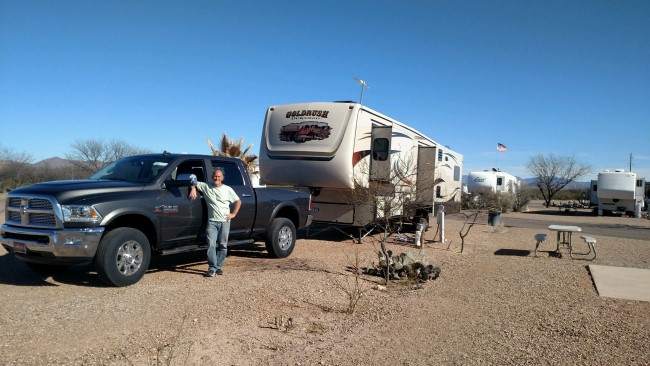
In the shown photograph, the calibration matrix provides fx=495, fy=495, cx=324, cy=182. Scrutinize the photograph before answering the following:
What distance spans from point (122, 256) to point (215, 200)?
1.53 meters

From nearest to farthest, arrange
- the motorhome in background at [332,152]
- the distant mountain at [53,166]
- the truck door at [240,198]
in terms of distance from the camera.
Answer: the truck door at [240,198], the motorhome in background at [332,152], the distant mountain at [53,166]

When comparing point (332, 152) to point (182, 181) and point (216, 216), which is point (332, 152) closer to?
point (216, 216)

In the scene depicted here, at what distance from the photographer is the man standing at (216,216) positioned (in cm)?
738

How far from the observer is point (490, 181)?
3344 centimetres

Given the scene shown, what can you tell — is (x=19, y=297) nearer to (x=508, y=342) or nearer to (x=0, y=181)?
(x=508, y=342)

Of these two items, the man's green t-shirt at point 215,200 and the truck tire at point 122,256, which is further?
the man's green t-shirt at point 215,200

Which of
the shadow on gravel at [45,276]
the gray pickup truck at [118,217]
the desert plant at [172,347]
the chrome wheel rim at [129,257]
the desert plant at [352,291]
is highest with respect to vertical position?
the gray pickup truck at [118,217]

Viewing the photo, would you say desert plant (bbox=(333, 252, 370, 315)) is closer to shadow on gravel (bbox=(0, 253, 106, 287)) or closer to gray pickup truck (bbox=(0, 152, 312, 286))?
gray pickup truck (bbox=(0, 152, 312, 286))

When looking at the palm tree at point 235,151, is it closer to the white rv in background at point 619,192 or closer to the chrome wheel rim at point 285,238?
the chrome wheel rim at point 285,238

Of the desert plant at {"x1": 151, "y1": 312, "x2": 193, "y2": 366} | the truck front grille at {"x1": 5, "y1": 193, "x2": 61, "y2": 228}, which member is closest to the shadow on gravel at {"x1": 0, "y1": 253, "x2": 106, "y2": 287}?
the truck front grille at {"x1": 5, "y1": 193, "x2": 61, "y2": 228}

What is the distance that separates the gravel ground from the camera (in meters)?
4.39

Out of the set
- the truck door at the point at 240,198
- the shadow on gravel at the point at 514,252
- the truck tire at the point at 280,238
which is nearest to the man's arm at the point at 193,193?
the truck door at the point at 240,198

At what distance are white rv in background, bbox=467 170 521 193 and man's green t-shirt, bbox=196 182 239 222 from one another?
26.9 meters

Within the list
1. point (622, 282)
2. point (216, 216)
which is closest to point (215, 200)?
point (216, 216)
